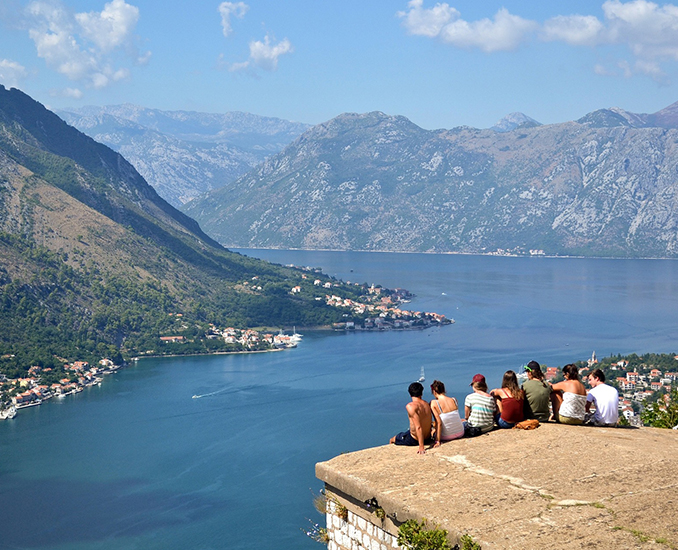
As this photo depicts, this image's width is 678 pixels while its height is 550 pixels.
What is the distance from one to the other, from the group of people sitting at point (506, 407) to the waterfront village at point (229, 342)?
199 ft

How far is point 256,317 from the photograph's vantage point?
11412 centimetres

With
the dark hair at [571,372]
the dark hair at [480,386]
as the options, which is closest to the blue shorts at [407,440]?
the dark hair at [480,386]

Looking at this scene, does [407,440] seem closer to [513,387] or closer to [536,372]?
[513,387]

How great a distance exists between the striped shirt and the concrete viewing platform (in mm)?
779

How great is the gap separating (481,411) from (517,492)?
2497 mm

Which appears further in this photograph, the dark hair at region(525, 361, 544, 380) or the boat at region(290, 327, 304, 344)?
the boat at region(290, 327, 304, 344)

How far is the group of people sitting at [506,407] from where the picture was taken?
25.6 feet

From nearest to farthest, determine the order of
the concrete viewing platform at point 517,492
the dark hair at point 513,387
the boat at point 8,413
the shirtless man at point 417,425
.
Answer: the concrete viewing platform at point 517,492 < the shirtless man at point 417,425 < the dark hair at point 513,387 < the boat at point 8,413

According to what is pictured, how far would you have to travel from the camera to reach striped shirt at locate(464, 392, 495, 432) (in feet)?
28.0

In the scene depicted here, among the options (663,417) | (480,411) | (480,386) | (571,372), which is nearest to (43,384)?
(663,417)

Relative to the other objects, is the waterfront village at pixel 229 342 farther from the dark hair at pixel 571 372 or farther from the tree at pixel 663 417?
the dark hair at pixel 571 372

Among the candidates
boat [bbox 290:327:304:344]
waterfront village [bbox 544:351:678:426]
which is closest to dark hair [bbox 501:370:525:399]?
waterfront village [bbox 544:351:678:426]

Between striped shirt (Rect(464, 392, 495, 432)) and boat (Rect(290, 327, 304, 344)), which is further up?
striped shirt (Rect(464, 392, 495, 432))

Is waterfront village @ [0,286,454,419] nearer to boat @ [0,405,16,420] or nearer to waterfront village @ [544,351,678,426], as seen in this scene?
boat @ [0,405,16,420]
